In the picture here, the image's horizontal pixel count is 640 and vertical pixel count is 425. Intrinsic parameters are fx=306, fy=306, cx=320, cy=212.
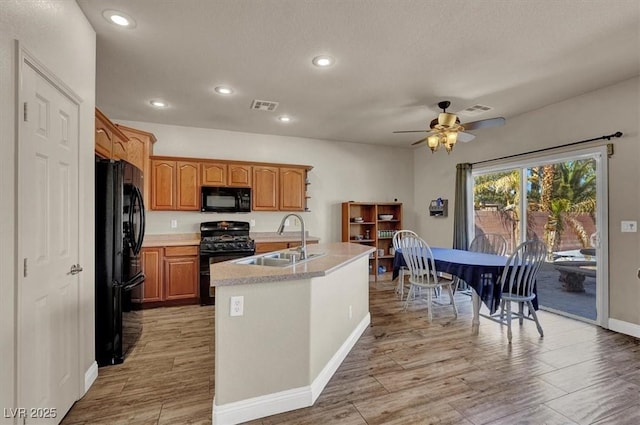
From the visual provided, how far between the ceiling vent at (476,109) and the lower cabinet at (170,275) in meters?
4.14

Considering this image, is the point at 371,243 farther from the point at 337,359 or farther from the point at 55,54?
the point at 55,54

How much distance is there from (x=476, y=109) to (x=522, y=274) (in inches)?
86.0

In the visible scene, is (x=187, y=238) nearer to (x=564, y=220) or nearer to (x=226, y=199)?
(x=226, y=199)

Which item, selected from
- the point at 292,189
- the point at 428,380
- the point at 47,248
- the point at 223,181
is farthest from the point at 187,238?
the point at 428,380

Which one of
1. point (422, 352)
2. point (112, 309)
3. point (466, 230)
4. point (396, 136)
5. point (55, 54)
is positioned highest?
point (396, 136)

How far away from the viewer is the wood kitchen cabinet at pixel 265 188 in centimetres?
493

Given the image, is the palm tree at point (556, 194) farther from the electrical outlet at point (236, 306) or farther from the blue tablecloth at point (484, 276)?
the electrical outlet at point (236, 306)

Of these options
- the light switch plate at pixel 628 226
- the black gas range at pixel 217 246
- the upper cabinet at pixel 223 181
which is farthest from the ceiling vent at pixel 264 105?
the light switch plate at pixel 628 226

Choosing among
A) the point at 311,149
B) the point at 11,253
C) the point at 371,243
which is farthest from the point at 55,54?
the point at 371,243

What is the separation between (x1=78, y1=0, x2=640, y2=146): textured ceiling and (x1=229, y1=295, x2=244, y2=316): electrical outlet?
1935 mm

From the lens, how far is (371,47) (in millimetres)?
2578

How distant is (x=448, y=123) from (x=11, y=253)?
3632 mm

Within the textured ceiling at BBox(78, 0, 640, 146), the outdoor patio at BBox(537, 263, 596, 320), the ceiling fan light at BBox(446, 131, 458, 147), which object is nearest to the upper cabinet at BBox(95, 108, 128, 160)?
the textured ceiling at BBox(78, 0, 640, 146)

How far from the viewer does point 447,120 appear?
335 centimetres
